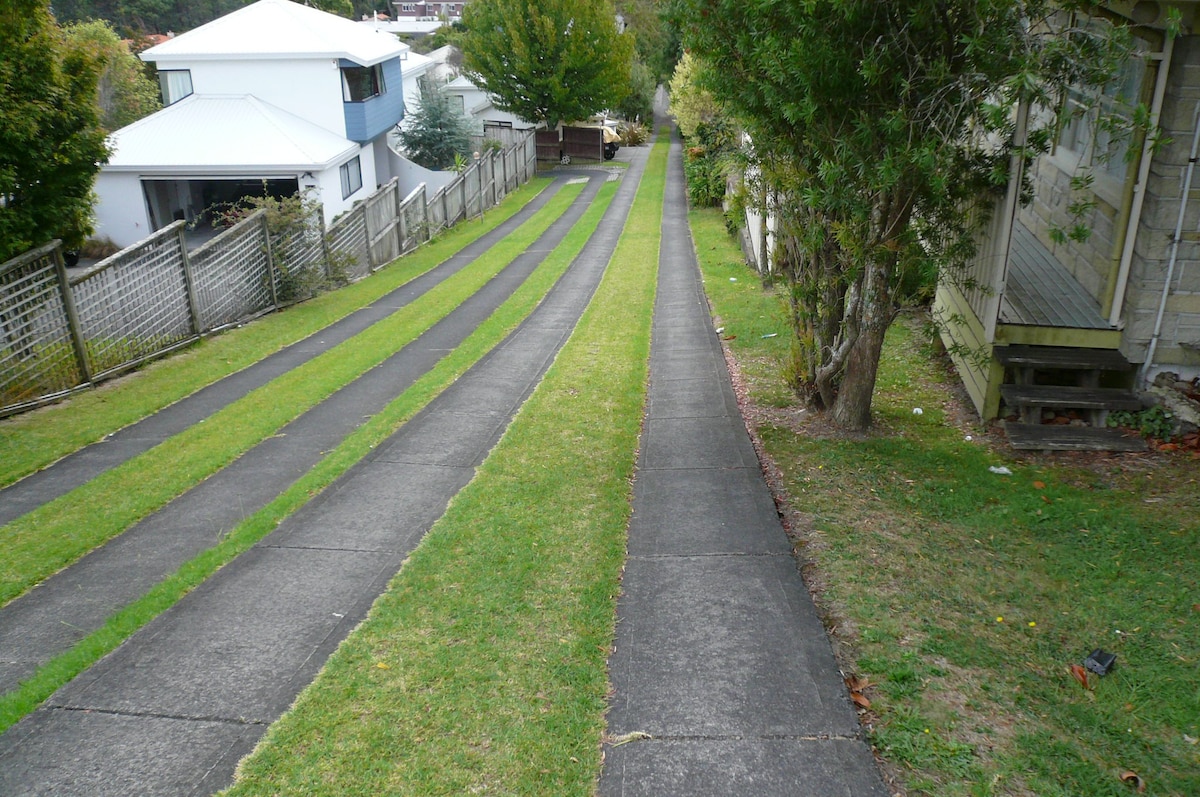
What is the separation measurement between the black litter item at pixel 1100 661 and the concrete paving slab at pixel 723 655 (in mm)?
1376

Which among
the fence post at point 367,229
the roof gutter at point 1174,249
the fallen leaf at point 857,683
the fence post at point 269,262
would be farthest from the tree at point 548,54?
the fallen leaf at point 857,683

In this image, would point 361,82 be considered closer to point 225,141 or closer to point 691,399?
point 225,141

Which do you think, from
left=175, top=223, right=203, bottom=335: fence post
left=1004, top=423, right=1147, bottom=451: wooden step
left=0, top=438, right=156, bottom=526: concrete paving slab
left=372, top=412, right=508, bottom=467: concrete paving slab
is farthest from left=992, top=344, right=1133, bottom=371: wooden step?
left=175, top=223, right=203, bottom=335: fence post

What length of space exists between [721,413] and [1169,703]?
5.27 m

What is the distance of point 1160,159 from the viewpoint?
7496 mm

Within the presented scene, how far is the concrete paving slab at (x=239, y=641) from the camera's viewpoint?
15.0 ft

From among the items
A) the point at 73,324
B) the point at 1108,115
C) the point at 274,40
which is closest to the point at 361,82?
the point at 274,40

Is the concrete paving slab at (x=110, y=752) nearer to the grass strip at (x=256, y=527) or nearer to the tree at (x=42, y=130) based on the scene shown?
the grass strip at (x=256, y=527)

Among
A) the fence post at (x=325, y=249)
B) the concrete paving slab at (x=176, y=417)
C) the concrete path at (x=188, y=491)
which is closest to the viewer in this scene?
the concrete path at (x=188, y=491)

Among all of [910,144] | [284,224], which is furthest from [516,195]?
[910,144]

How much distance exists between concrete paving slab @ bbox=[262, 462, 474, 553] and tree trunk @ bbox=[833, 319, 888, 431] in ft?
11.7

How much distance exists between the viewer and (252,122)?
27750 mm

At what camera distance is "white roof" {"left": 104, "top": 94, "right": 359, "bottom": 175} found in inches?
1011

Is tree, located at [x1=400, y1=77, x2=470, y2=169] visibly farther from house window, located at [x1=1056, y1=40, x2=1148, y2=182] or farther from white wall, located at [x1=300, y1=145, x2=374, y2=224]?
house window, located at [x1=1056, y1=40, x2=1148, y2=182]
